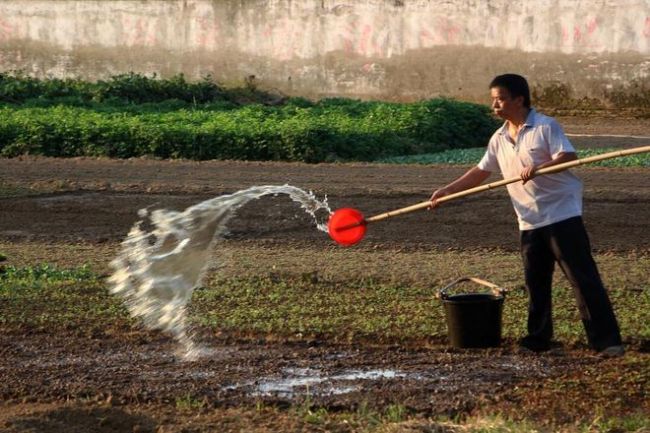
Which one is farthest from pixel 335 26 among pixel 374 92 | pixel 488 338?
pixel 488 338

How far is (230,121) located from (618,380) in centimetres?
1402

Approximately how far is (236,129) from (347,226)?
11633mm

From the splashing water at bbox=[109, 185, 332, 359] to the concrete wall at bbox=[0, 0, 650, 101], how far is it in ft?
51.2

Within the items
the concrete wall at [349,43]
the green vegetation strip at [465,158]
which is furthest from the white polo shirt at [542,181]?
the concrete wall at [349,43]

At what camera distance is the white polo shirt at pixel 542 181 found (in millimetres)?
7977

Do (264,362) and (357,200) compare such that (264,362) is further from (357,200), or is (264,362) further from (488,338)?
(357,200)

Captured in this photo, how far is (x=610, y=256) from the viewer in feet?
39.1

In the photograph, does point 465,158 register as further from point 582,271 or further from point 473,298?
point 582,271

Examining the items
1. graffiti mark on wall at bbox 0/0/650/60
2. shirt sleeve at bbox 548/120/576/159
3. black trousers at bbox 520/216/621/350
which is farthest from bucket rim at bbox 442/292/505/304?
graffiti mark on wall at bbox 0/0/650/60

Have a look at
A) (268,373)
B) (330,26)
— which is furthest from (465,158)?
(268,373)

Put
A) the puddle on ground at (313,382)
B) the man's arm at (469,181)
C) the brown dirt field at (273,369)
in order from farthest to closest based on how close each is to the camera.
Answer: the man's arm at (469,181), the puddle on ground at (313,382), the brown dirt field at (273,369)

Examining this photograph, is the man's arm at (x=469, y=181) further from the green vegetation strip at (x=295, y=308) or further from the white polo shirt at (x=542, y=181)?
the green vegetation strip at (x=295, y=308)

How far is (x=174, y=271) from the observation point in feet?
30.8

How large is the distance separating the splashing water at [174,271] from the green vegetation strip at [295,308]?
153 millimetres
